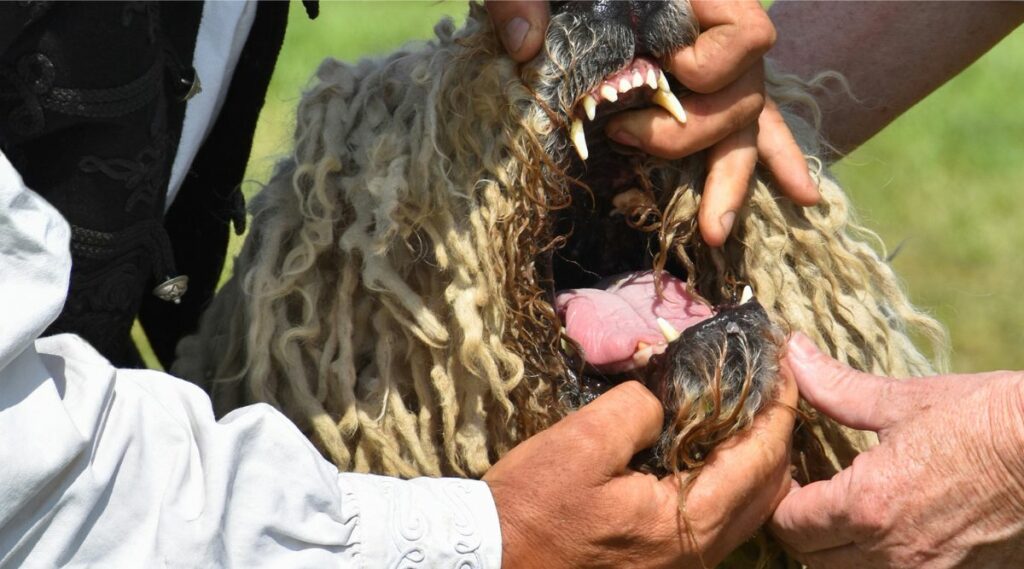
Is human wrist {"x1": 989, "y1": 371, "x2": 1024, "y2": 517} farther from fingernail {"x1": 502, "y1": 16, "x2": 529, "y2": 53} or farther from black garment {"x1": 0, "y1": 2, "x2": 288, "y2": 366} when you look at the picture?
black garment {"x1": 0, "y1": 2, "x2": 288, "y2": 366}

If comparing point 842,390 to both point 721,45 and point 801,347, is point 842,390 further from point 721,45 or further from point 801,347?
point 721,45

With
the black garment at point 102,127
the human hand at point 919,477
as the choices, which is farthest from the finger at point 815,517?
the black garment at point 102,127

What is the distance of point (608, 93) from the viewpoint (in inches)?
73.2

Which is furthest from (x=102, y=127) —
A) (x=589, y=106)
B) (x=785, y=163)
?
(x=785, y=163)

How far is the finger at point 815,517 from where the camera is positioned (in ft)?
6.12

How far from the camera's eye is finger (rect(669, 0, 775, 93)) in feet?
6.15

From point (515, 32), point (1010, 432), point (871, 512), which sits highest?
point (515, 32)

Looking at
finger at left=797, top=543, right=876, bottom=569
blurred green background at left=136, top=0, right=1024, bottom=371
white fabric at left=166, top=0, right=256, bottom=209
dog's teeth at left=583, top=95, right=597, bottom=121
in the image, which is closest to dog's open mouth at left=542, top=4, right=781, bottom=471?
dog's teeth at left=583, top=95, right=597, bottom=121

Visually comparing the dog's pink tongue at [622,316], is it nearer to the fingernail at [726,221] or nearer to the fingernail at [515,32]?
the fingernail at [726,221]

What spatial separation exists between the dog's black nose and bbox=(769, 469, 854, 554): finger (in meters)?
0.68

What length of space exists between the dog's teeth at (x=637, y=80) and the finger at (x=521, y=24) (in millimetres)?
136

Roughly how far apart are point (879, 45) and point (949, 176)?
146 inches

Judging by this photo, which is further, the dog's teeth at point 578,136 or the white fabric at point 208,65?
the white fabric at point 208,65

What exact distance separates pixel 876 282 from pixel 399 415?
2.47 ft
